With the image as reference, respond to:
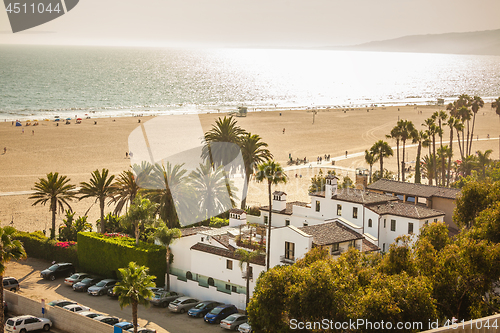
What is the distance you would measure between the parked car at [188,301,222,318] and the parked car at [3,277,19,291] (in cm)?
1203

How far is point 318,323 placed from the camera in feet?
53.6

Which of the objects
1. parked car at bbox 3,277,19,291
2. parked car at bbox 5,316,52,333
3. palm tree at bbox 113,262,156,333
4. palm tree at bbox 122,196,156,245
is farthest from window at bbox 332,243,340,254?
parked car at bbox 3,277,19,291

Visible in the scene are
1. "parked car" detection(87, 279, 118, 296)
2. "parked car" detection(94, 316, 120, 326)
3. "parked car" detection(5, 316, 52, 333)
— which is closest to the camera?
"parked car" detection(5, 316, 52, 333)

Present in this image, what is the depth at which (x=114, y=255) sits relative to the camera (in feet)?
117

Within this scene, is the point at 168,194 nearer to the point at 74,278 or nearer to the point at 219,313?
the point at 74,278

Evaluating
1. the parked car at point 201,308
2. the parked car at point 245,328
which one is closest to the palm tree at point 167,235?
the parked car at point 201,308

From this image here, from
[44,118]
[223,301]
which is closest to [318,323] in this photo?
[223,301]

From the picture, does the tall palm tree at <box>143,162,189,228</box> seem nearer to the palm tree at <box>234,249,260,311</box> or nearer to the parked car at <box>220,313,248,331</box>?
the palm tree at <box>234,249,260,311</box>

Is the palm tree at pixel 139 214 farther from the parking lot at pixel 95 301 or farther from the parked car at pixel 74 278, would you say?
the parking lot at pixel 95 301

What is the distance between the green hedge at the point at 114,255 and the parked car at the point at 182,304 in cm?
401

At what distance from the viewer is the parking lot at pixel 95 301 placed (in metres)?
28.5

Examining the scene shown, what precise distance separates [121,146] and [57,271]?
170 ft

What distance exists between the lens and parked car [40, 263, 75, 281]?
35.7 metres

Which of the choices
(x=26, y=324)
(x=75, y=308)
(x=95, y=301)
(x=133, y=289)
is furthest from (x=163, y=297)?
(x=26, y=324)
